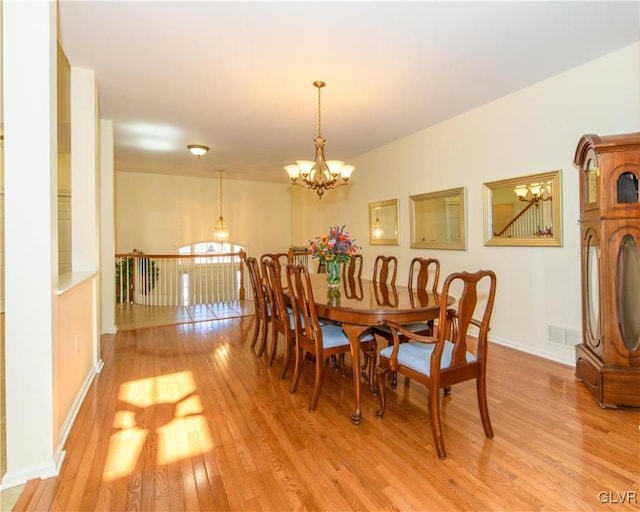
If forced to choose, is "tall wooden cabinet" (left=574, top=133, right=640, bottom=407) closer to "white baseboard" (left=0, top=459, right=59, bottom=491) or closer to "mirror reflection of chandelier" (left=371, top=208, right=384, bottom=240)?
"mirror reflection of chandelier" (left=371, top=208, right=384, bottom=240)

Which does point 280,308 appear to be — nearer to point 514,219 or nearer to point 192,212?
point 514,219

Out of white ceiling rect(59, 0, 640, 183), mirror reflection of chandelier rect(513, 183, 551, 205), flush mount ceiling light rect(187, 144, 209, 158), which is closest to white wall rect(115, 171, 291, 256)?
flush mount ceiling light rect(187, 144, 209, 158)

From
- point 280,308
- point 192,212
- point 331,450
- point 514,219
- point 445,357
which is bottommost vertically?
point 331,450

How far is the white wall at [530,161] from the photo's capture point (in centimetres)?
296

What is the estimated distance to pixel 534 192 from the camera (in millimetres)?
3518

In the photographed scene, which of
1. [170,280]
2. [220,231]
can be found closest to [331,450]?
[170,280]

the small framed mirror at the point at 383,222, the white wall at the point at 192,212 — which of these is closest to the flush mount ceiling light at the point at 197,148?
the white wall at the point at 192,212

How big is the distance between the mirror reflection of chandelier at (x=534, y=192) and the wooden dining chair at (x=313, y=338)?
230 centimetres

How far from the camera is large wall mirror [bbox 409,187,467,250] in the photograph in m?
4.31

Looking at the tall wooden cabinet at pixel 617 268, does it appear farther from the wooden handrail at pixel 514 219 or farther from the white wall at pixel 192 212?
the white wall at pixel 192 212

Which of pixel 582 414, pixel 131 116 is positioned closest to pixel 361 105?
pixel 131 116

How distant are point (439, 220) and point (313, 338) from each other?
283 cm

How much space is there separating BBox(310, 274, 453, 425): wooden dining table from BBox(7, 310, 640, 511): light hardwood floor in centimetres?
42

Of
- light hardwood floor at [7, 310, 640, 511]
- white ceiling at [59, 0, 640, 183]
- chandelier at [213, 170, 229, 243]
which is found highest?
white ceiling at [59, 0, 640, 183]
